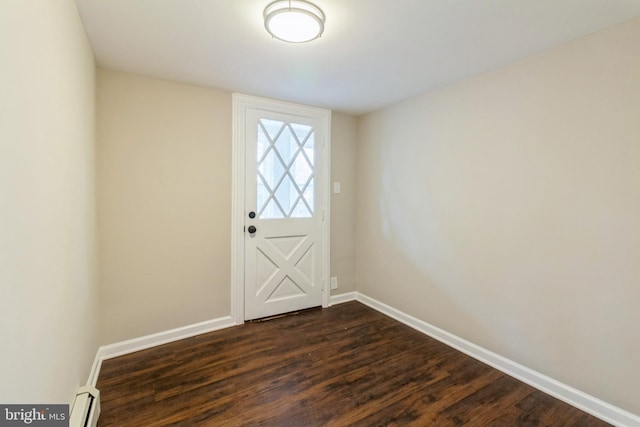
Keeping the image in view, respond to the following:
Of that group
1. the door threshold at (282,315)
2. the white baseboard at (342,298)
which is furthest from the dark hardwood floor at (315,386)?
the white baseboard at (342,298)

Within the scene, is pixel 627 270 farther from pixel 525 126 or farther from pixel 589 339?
pixel 525 126

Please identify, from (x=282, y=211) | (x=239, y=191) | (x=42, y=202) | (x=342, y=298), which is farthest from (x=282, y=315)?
(x=42, y=202)

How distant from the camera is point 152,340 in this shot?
2506 mm

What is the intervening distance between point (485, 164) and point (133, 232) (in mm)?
2898

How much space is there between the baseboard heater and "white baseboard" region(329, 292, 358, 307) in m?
2.30

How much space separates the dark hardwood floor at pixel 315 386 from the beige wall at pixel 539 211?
1.13 feet

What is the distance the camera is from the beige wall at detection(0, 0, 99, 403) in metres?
0.81

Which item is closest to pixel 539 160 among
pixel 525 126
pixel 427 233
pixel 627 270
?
pixel 525 126

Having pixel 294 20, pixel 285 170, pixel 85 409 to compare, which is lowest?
pixel 85 409

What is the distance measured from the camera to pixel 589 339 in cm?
179

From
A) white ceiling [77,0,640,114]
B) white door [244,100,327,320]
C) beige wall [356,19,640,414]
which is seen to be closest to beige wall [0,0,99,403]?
white ceiling [77,0,640,114]

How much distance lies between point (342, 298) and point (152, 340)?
2.02 metres

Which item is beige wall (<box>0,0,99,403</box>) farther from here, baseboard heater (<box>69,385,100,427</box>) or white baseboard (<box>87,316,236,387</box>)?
white baseboard (<box>87,316,236,387</box>)

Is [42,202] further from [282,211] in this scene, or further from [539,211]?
[539,211]
